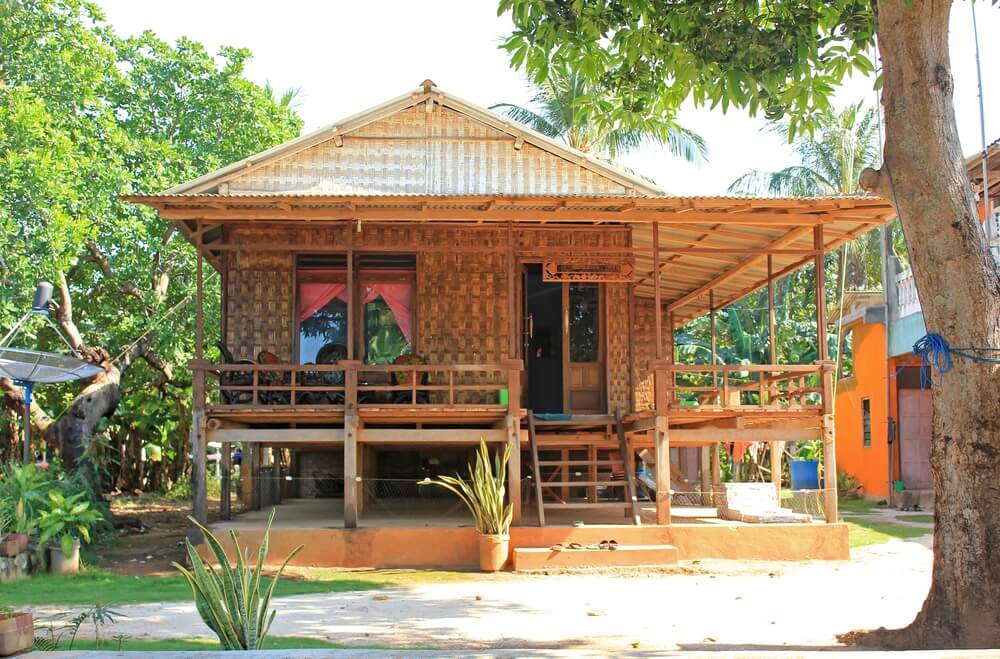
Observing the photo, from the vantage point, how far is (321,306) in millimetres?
15203

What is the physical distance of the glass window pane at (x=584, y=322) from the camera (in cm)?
1589

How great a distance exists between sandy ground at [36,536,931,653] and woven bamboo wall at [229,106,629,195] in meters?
5.47

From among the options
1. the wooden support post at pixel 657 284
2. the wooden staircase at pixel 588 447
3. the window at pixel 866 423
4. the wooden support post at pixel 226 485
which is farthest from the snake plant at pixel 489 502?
Result: the window at pixel 866 423

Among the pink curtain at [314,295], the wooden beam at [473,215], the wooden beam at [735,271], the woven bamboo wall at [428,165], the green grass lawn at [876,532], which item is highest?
the woven bamboo wall at [428,165]

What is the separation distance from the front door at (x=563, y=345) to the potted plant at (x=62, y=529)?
651 centimetres

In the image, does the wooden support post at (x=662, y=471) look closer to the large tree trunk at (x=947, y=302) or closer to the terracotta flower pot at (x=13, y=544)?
the large tree trunk at (x=947, y=302)

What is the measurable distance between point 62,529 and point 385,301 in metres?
5.23

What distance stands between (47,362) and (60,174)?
3358 mm

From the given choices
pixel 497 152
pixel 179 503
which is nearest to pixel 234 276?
pixel 497 152

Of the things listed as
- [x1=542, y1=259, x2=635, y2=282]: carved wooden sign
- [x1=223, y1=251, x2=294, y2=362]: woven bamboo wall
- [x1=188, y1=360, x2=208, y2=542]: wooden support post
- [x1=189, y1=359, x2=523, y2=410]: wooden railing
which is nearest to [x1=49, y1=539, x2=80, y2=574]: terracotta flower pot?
[x1=188, y1=360, x2=208, y2=542]: wooden support post

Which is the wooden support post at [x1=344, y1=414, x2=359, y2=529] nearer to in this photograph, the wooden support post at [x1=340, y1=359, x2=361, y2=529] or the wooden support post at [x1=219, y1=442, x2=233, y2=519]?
the wooden support post at [x1=340, y1=359, x2=361, y2=529]

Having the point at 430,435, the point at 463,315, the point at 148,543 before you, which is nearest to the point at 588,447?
the point at 463,315

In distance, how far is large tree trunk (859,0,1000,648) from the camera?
7.21 meters

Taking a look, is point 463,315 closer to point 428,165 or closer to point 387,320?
point 387,320
